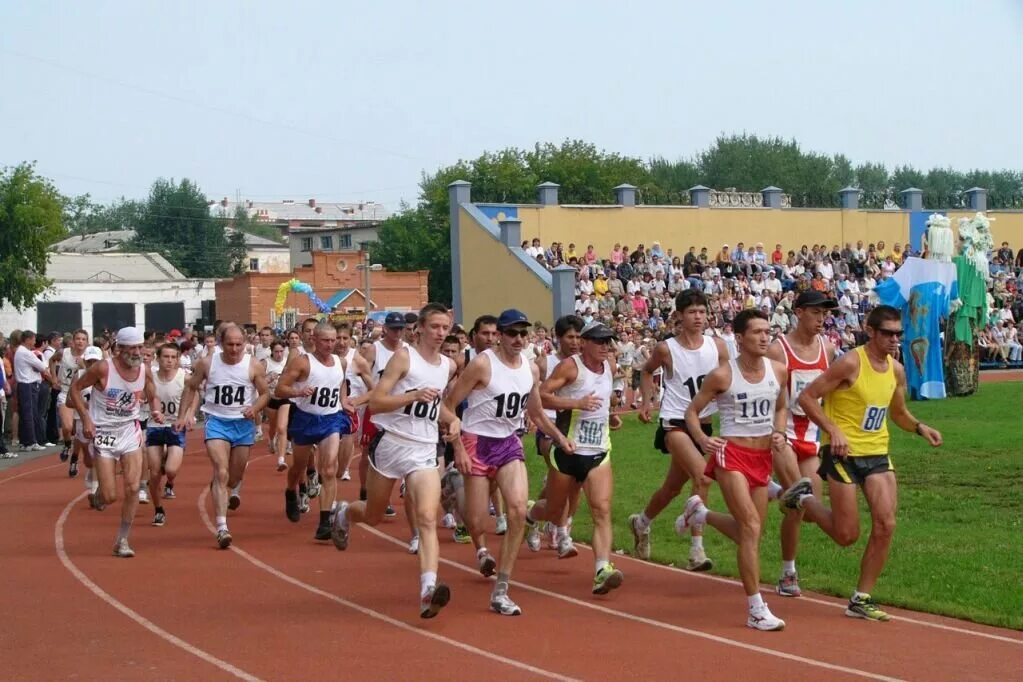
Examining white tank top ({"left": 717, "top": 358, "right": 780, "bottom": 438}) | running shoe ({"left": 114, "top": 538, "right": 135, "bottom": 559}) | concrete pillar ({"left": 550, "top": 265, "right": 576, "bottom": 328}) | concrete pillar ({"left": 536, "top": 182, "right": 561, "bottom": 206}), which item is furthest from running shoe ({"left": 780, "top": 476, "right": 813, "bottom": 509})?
concrete pillar ({"left": 536, "top": 182, "right": 561, "bottom": 206})

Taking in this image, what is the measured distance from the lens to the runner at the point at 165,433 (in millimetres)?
15398

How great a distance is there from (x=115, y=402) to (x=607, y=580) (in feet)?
19.4

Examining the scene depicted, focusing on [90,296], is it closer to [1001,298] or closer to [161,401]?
[1001,298]

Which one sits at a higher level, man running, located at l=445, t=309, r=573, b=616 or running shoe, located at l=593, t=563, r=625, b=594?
man running, located at l=445, t=309, r=573, b=616

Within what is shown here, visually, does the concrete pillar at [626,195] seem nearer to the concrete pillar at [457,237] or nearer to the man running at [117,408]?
the concrete pillar at [457,237]

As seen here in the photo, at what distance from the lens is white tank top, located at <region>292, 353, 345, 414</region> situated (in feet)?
47.2

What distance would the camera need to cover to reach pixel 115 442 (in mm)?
13961

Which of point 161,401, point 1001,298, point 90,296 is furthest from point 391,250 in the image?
point 161,401

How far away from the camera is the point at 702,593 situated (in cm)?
1118

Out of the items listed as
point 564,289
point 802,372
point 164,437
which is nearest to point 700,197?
point 564,289

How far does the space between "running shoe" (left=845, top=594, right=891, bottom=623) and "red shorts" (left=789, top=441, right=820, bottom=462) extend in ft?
5.10

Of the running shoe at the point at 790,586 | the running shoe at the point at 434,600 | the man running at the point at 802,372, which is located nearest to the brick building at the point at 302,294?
the man running at the point at 802,372

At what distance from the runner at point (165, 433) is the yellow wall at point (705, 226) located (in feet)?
107

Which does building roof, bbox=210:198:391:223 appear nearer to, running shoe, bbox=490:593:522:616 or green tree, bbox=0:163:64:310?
green tree, bbox=0:163:64:310
